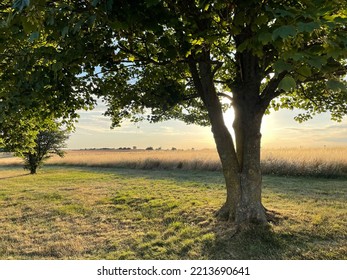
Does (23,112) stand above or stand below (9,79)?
below

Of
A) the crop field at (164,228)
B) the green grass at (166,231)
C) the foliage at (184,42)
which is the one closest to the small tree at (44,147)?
the crop field at (164,228)

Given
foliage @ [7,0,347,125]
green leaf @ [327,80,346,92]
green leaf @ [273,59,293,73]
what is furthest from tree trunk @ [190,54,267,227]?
green leaf @ [327,80,346,92]

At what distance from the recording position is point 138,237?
8.13m

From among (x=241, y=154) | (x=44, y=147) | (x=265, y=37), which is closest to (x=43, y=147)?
(x=44, y=147)

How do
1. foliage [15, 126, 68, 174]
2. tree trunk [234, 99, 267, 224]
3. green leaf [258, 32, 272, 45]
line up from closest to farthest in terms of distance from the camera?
green leaf [258, 32, 272, 45], tree trunk [234, 99, 267, 224], foliage [15, 126, 68, 174]

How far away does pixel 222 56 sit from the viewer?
10406mm

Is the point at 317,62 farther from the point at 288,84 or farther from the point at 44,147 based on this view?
the point at 44,147

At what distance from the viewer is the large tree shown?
3639 mm

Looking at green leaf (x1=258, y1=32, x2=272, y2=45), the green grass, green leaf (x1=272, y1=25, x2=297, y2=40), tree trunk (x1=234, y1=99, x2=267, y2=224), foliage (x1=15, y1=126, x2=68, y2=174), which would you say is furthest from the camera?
foliage (x1=15, y1=126, x2=68, y2=174)

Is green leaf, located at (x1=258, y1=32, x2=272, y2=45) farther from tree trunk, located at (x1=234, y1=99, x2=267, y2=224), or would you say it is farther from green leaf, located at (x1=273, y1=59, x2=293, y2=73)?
tree trunk, located at (x1=234, y1=99, x2=267, y2=224)

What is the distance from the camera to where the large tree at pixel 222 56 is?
364 cm
